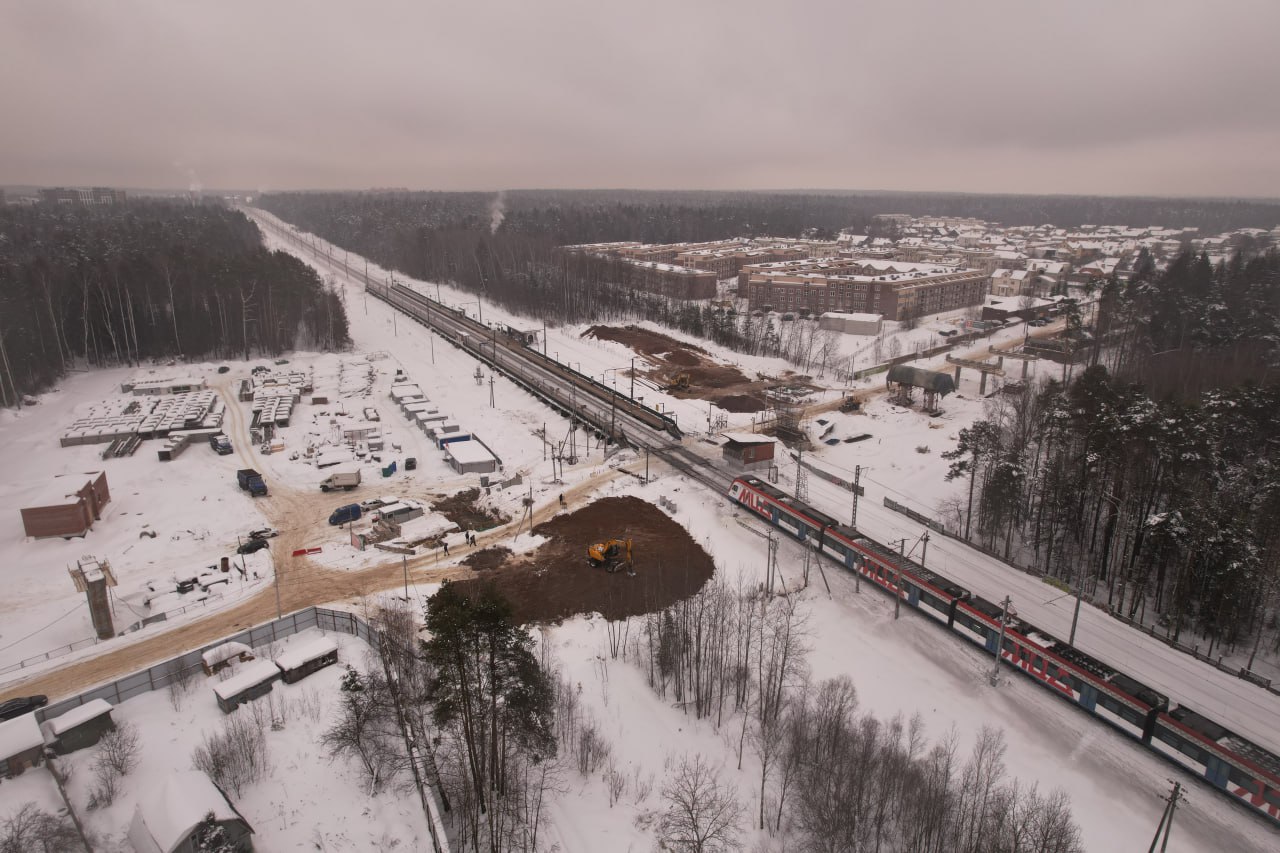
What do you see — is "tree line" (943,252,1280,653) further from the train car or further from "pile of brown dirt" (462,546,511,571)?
"pile of brown dirt" (462,546,511,571)

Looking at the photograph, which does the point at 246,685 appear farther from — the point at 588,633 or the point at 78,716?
the point at 588,633

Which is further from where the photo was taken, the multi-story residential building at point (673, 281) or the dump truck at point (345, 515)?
the multi-story residential building at point (673, 281)

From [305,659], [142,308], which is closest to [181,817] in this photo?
[305,659]

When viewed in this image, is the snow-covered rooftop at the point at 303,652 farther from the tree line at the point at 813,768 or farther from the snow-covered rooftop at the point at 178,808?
the tree line at the point at 813,768

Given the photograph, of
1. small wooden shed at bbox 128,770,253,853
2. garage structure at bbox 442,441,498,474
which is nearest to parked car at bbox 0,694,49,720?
small wooden shed at bbox 128,770,253,853

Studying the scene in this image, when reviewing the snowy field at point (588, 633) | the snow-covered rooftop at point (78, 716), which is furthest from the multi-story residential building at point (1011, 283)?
the snow-covered rooftop at point (78, 716)

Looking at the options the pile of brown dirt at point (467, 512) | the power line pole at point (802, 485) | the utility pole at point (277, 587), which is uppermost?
the power line pole at point (802, 485)
